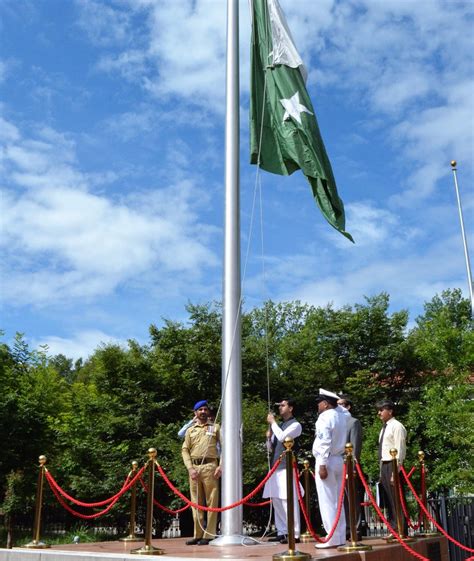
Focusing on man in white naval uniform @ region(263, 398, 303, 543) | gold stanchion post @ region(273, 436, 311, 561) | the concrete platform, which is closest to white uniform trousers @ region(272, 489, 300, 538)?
man in white naval uniform @ region(263, 398, 303, 543)

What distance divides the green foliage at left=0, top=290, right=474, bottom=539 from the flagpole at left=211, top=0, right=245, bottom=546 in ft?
40.9

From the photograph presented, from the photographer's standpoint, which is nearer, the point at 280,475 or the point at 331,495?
the point at 331,495

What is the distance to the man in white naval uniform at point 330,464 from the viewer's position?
7672 mm

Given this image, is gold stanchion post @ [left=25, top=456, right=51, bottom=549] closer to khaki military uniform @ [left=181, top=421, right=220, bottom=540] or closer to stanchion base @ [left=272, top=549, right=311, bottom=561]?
khaki military uniform @ [left=181, top=421, right=220, bottom=540]

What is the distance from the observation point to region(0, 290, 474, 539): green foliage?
72.0 feet

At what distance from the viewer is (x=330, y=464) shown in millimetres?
7852

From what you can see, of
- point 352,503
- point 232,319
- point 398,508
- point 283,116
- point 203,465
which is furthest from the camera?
point 283,116

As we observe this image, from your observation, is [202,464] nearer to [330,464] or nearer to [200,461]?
[200,461]

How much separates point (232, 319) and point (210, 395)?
1729cm

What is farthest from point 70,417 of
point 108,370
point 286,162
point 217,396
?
point 286,162

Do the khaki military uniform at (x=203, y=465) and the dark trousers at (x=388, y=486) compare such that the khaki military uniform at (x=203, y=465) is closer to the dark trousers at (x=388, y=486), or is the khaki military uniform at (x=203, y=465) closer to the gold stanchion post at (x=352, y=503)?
the gold stanchion post at (x=352, y=503)

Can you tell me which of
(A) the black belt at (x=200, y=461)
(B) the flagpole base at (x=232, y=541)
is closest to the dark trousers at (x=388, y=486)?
(B) the flagpole base at (x=232, y=541)

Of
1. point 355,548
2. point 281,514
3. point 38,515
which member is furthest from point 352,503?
point 38,515

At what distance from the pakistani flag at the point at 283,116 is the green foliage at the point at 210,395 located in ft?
Answer: 42.6
